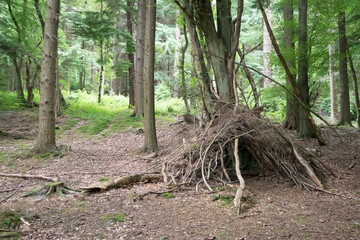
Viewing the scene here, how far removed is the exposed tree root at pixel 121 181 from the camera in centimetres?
447

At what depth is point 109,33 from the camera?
47.9 ft

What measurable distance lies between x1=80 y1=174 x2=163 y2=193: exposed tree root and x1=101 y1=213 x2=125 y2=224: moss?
993 mm

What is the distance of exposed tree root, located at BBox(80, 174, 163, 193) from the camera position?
4.47 m

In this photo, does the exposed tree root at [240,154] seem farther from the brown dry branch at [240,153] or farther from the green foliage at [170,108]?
the green foliage at [170,108]

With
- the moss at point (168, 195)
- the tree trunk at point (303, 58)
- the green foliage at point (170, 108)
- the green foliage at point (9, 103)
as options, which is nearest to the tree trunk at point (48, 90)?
the moss at point (168, 195)

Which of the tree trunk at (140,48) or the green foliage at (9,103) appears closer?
the tree trunk at (140,48)

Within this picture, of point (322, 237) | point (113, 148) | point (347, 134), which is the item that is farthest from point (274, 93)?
point (322, 237)

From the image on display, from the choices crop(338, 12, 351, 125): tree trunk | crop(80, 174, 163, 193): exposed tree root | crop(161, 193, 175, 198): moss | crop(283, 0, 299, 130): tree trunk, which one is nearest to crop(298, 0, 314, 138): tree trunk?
crop(283, 0, 299, 130): tree trunk

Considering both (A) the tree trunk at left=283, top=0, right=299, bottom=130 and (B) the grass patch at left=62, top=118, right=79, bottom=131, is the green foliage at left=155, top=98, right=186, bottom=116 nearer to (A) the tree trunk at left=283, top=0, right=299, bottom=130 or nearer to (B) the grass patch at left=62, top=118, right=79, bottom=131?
(B) the grass patch at left=62, top=118, right=79, bottom=131

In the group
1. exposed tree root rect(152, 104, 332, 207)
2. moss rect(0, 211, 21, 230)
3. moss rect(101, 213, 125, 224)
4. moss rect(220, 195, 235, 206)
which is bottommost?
moss rect(101, 213, 125, 224)

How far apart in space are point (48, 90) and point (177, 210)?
16.4ft

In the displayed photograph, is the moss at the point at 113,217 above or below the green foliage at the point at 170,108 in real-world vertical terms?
below

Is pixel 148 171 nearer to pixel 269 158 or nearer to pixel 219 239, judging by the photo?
pixel 269 158

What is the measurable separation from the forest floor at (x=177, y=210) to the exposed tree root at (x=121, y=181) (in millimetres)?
127
